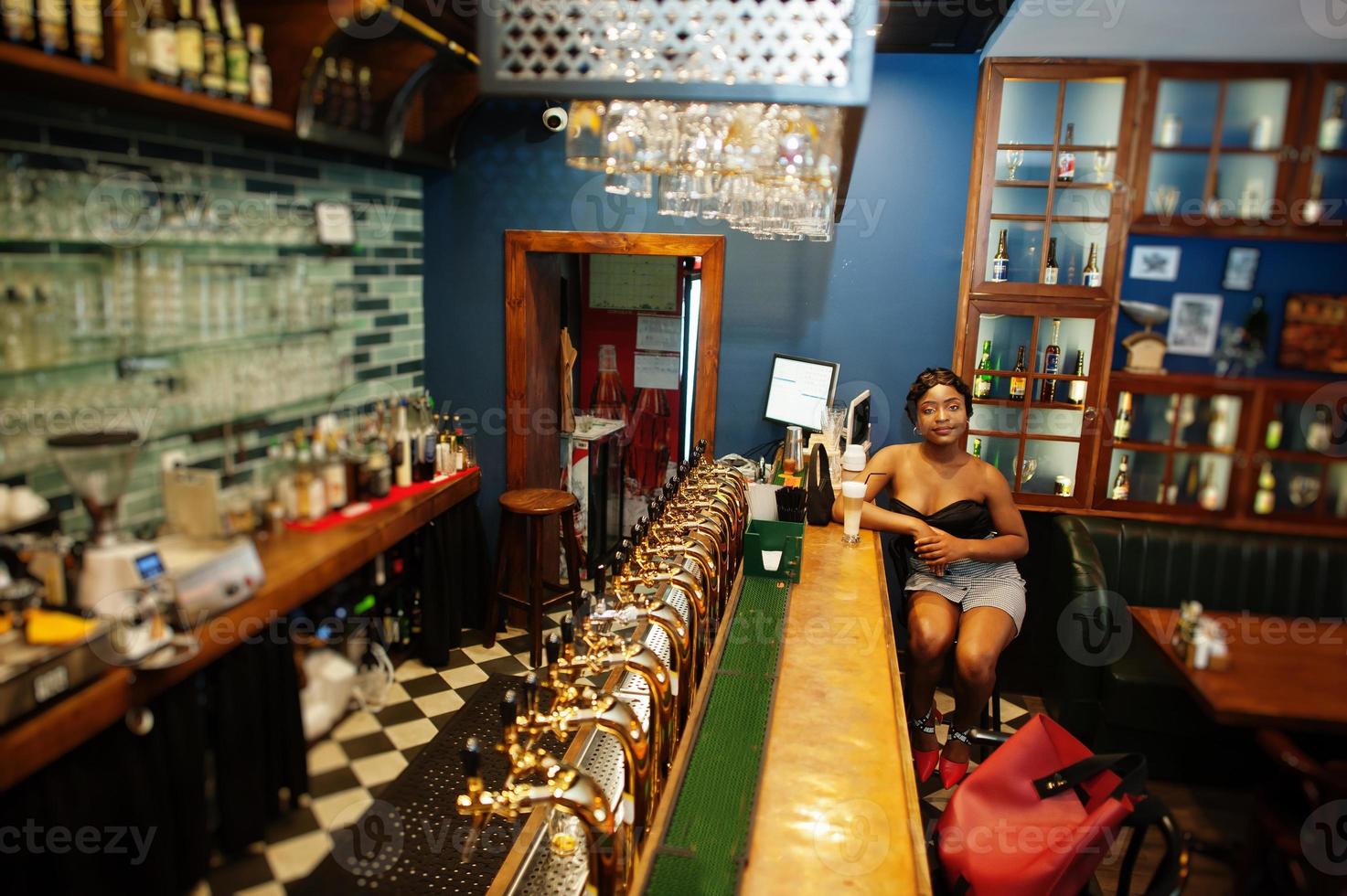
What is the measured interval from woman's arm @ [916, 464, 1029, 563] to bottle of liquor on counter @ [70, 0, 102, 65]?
8.92 ft

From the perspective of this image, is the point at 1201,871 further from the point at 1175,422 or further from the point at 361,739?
the point at 361,739

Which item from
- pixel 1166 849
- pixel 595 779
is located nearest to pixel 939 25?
pixel 1166 849

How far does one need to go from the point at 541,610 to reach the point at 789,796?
101 inches

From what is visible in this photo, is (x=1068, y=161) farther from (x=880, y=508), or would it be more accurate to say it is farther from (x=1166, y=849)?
(x=1166, y=849)

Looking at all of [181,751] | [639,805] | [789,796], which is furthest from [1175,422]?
[181,751]

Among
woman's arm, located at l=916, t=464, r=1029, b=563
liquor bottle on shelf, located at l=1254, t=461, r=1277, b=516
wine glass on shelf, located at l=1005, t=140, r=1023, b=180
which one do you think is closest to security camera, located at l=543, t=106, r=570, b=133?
wine glass on shelf, located at l=1005, t=140, r=1023, b=180

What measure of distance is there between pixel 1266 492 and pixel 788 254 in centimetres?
214

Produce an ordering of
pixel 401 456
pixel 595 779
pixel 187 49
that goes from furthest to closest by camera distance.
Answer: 1. pixel 401 456
2. pixel 187 49
3. pixel 595 779

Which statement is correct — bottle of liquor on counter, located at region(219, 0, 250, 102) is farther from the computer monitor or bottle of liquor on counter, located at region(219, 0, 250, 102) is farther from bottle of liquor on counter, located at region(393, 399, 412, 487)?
the computer monitor

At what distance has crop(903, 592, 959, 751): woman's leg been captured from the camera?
290 centimetres

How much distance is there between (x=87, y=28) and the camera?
4.90ft

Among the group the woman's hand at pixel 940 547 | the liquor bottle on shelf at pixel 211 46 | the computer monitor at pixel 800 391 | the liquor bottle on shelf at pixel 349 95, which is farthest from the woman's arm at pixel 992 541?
the liquor bottle on shelf at pixel 211 46

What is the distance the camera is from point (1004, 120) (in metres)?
3.46

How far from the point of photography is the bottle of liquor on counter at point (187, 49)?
5.40 ft
